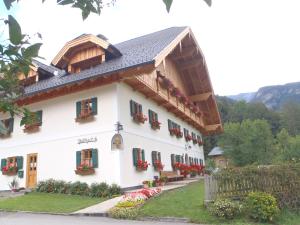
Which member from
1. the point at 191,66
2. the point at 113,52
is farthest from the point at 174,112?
the point at 113,52

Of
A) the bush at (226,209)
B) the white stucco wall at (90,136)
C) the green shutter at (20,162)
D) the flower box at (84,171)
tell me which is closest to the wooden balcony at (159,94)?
the white stucco wall at (90,136)

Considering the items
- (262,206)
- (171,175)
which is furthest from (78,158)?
(262,206)

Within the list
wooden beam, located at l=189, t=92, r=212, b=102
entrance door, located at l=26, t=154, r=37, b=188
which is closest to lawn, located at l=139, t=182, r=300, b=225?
entrance door, located at l=26, t=154, r=37, b=188

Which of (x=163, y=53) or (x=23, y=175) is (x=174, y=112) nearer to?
(x=163, y=53)

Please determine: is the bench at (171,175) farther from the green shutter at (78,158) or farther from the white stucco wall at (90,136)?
the green shutter at (78,158)

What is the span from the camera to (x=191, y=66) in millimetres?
27422

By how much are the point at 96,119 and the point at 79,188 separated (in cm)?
348

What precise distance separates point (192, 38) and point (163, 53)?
6.41 meters

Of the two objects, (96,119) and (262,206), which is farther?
(96,119)

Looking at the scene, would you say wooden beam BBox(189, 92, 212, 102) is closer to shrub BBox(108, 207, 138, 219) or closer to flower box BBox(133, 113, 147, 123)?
flower box BBox(133, 113, 147, 123)

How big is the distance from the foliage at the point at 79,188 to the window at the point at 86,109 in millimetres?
3293

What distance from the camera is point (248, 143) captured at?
129 ft

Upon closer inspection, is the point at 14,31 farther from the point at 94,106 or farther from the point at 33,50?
the point at 94,106

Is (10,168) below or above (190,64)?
below
